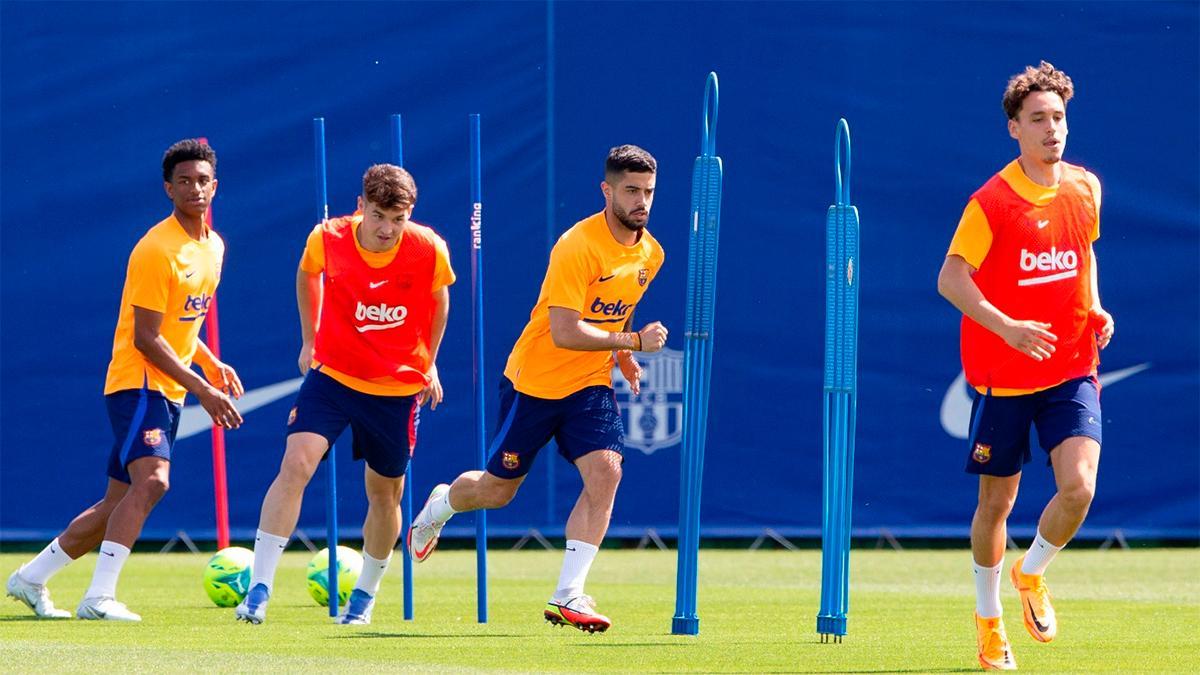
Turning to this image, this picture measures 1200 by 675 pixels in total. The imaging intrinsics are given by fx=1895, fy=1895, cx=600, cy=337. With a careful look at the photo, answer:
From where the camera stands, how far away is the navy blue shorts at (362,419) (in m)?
7.76

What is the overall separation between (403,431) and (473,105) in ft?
15.4

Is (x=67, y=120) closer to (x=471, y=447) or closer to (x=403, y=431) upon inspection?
(x=471, y=447)

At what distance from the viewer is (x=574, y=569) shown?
7.27 m

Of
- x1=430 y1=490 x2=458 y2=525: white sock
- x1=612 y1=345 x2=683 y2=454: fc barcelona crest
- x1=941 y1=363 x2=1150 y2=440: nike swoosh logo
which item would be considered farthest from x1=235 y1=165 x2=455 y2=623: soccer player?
x1=941 y1=363 x2=1150 y2=440: nike swoosh logo

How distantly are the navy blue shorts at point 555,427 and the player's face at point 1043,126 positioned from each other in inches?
80.8

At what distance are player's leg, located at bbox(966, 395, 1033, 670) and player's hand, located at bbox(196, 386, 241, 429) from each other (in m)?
3.01

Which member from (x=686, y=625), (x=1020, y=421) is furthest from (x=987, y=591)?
(x=686, y=625)

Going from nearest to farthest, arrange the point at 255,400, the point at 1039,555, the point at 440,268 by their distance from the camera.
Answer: the point at 1039,555, the point at 440,268, the point at 255,400

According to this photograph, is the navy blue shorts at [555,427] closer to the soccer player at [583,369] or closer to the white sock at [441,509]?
the soccer player at [583,369]

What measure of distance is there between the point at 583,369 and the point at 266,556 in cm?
150

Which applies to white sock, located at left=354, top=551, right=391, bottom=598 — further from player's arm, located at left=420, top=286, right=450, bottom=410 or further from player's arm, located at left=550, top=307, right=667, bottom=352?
player's arm, located at left=550, top=307, right=667, bottom=352

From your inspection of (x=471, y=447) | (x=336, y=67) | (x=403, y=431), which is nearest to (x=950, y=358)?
(x=471, y=447)

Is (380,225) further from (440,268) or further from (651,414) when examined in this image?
(651,414)

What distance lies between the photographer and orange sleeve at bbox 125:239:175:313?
26.2 feet
